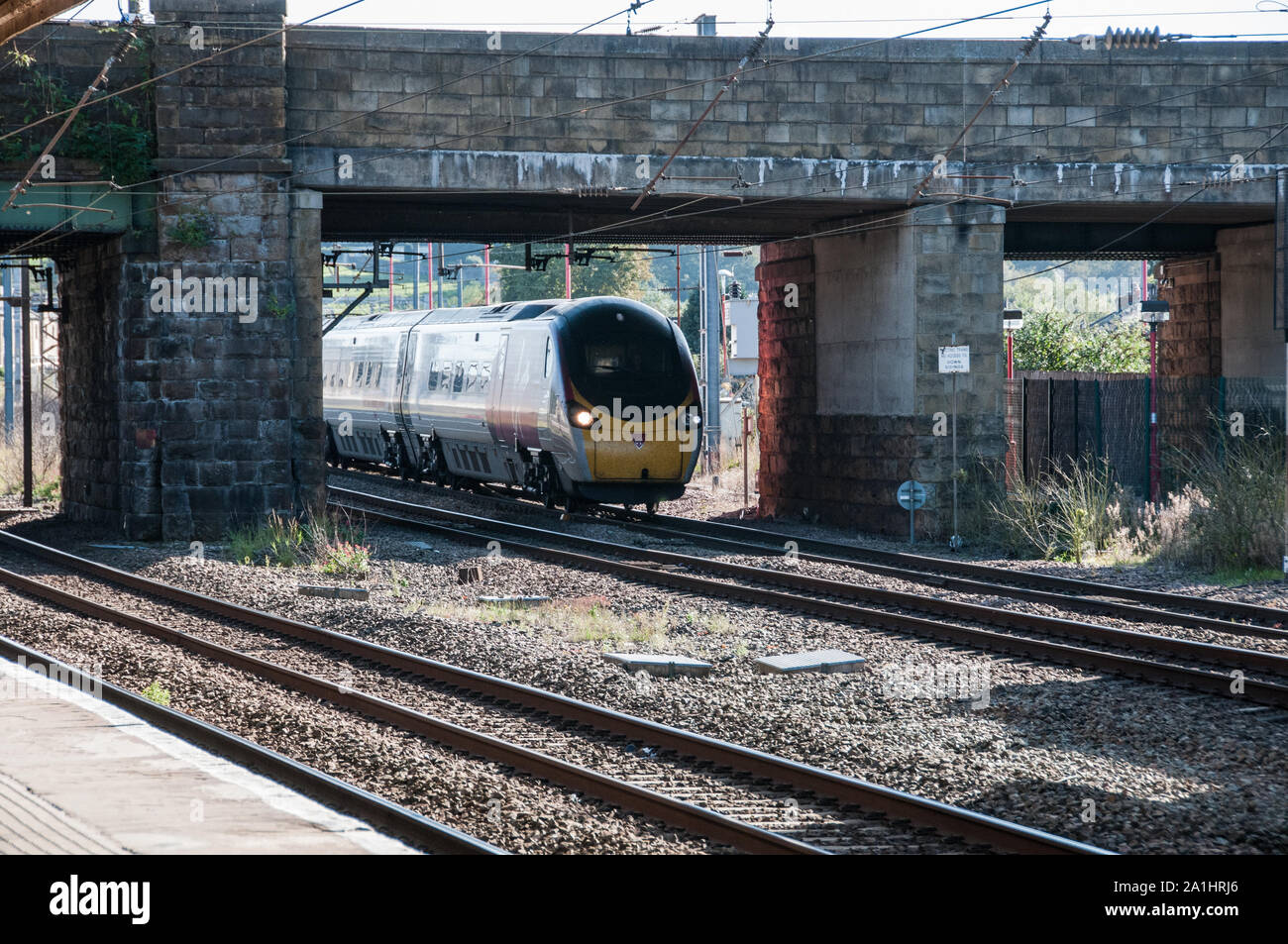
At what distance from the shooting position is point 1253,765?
8688 millimetres

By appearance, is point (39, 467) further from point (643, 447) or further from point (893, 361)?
point (893, 361)

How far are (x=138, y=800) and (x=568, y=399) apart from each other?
51.5ft

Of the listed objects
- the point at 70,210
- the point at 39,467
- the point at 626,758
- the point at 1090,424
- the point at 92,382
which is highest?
the point at 70,210

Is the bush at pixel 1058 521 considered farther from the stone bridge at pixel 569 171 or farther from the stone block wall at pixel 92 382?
the stone block wall at pixel 92 382

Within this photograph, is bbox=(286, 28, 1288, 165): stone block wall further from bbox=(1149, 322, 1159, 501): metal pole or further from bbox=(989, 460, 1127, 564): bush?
bbox=(989, 460, 1127, 564): bush

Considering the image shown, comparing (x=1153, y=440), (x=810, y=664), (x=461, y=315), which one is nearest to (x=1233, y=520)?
(x=1153, y=440)

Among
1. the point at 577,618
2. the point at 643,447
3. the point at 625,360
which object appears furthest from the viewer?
the point at 625,360

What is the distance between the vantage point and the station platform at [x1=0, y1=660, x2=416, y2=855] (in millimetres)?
6250

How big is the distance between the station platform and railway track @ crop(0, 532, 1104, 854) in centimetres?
162

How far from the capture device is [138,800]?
7.05 meters

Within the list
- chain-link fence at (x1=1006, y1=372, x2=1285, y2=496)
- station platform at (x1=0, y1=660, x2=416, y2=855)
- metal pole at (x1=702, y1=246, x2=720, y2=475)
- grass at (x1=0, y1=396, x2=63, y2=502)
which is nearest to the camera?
station platform at (x1=0, y1=660, x2=416, y2=855)

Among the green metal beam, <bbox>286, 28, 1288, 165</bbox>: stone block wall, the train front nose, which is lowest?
the train front nose

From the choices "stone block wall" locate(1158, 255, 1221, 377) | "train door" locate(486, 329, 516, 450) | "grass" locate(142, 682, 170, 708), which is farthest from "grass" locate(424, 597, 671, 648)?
"stone block wall" locate(1158, 255, 1221, 377)
